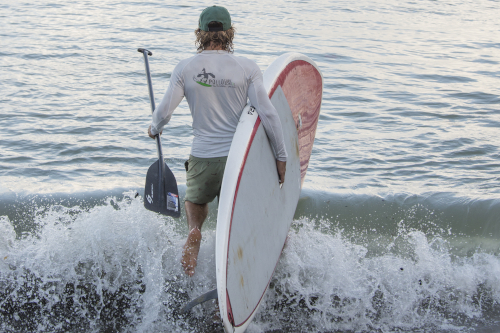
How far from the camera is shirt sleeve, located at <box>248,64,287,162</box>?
8.36 feet

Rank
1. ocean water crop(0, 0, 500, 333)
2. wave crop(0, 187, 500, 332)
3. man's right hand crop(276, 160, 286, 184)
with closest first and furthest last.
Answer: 1. man's right hand crop(276, 160, 286, 184)
2. wave crop(0, 187, 500, 332)
3. ocean water crop(0, 0, 500, 333)

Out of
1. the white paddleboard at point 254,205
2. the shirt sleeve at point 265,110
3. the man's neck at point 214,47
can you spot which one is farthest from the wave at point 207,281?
the man's neck at point 214,47

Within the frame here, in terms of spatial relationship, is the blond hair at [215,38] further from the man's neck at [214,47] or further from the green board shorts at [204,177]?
the green board shorts at [204,177]

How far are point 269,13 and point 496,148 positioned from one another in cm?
1177

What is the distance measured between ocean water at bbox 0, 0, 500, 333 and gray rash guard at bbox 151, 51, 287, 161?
1058 millimetres

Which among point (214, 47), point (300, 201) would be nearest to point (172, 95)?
point (214, 47)

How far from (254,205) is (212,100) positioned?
619mm

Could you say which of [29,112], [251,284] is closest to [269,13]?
[29,112]

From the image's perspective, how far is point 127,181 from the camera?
516 cm

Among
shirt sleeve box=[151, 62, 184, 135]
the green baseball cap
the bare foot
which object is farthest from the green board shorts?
the green baseball cap

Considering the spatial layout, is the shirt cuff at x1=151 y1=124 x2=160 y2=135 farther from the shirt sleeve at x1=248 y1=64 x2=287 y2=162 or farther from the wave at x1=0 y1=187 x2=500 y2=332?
the wave at x1=0 y1=187 x2=500 y2=332

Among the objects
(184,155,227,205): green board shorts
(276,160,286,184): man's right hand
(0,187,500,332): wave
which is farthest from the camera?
(0,187,500,332): wave

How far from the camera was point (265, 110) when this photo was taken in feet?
8.61

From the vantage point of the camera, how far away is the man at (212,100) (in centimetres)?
249
